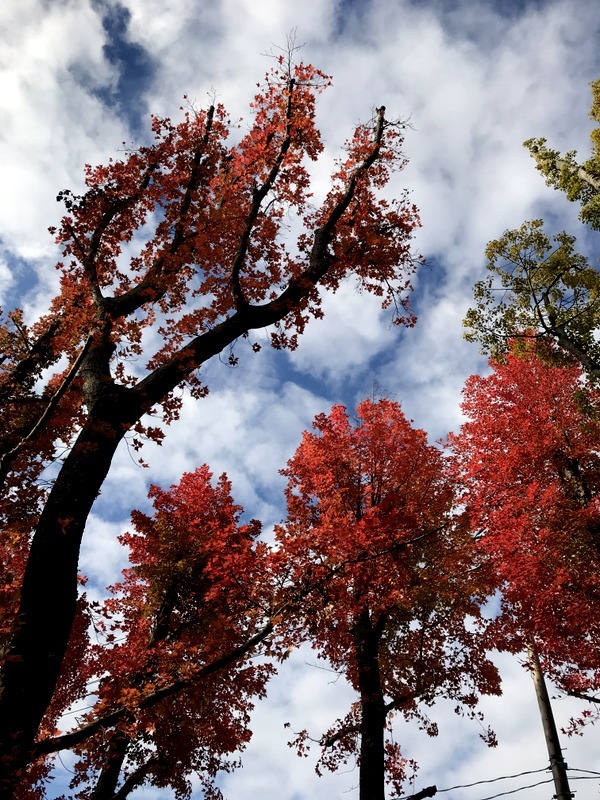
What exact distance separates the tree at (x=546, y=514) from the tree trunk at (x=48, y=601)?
9.10 m

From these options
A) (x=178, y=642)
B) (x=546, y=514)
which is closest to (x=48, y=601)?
(x=178, y=642)

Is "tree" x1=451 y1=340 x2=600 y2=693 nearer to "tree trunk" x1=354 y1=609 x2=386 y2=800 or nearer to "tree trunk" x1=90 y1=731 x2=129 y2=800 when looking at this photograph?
"tree trunk" x1=354 y1=609 x2=386 y2=800

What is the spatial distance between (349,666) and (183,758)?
18.0 ft

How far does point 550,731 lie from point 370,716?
419 cm

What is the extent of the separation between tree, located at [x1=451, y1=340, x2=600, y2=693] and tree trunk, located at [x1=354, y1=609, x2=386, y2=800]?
394 centimetres

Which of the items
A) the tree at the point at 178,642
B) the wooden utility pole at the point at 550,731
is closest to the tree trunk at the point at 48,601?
the tree at the point at 178,642

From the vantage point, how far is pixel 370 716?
33.5 ft

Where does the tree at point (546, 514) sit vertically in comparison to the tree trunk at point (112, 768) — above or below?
above

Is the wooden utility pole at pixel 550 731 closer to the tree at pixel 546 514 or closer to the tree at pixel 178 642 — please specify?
the tree at pixel 546 514

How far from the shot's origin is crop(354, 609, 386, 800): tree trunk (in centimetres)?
934

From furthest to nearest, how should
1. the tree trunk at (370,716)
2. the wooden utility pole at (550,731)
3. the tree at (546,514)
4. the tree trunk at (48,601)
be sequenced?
the tree at (546,514)
the wooden utility pole at (550,731)
the tree trunk at (370,716)
the tree trunk at (48,601)

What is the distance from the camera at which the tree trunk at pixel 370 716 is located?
934 centimetres

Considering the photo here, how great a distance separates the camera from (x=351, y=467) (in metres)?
14.1

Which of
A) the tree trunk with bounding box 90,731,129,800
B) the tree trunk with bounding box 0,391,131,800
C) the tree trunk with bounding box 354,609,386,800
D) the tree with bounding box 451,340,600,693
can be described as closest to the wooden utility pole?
the tree with bounding box 451,340,600,693
